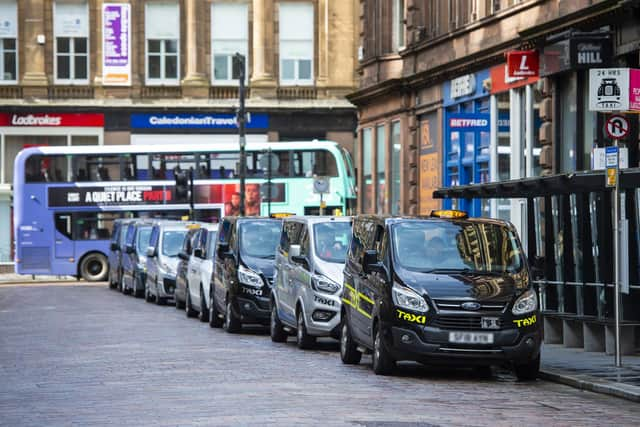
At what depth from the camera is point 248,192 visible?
52.7m

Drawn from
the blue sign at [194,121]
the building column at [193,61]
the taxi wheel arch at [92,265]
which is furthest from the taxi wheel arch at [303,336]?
the building column at [193,61]

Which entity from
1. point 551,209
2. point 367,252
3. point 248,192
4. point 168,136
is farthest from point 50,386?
point 168,136

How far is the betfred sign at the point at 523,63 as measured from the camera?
Result: 104 ft

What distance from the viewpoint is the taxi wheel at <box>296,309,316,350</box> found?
877 inches

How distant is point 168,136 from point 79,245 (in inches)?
566

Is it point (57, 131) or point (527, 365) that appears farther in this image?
point (57, 131)

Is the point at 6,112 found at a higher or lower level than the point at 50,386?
higher

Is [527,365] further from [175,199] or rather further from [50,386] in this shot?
[175,199]

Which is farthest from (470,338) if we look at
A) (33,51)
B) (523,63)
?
(33,51)

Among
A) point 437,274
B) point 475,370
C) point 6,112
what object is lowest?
point 475,370

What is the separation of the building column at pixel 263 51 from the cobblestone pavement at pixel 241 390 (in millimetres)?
42938

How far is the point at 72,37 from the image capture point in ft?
222

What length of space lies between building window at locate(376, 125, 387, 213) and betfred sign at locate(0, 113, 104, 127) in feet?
74.9

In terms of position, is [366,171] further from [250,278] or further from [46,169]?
[250,278]
